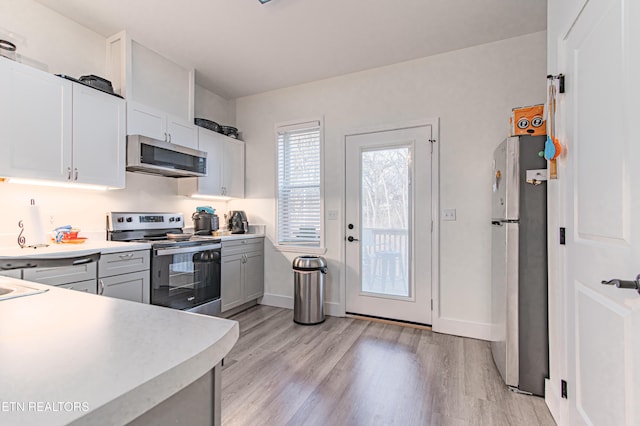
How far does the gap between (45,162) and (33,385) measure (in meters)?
2.36

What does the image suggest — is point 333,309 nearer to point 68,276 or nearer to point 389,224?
point 389,224

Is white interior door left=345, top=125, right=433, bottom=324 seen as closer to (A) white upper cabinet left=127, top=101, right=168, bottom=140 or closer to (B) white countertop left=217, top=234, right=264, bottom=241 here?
(B) white countertop left=217, top=234, right=264, bottom=241

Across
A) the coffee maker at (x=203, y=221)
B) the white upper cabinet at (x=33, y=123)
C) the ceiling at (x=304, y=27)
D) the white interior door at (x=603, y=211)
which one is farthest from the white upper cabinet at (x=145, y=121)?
the white interior door at (x=603, y=211)

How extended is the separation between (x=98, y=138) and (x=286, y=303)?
2.54m

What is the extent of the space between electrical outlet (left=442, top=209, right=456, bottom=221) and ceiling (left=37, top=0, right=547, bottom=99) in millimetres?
1557

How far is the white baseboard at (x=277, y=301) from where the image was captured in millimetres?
3693

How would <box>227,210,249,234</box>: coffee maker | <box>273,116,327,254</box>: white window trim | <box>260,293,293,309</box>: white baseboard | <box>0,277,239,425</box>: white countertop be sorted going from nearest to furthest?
<box>0,277,239,425</box>: white countertop → <box>273,116,327,254</box>: white window trim → <box>260,293,293,309</box>: white baseboard → <box>227,210,249,234</box>: coffee maker

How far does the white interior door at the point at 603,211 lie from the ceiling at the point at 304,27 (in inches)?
46.5

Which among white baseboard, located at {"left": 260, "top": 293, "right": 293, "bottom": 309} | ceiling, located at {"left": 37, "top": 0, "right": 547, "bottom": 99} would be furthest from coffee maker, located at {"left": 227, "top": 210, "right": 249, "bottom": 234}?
ceiling, located at {"left": 37, "top": 0, "right": 547, "bottom": 99}

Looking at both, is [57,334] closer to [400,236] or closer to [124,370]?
[124,370]

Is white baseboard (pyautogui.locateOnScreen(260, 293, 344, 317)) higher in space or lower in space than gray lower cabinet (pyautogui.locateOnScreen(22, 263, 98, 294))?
lower

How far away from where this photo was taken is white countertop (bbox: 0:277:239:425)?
39 cm

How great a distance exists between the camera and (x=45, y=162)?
2.12 m

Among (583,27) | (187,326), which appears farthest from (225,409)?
(583,27)
